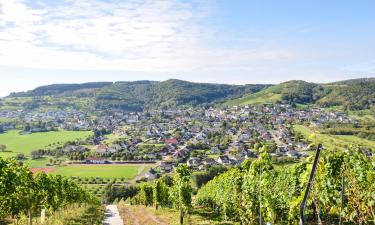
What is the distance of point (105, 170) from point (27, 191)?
115m

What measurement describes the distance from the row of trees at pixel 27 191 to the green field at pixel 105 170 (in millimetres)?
74394

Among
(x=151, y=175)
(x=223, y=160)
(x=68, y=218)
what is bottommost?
(x=151, y=175)

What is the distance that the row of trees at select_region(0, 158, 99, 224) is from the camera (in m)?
25.6

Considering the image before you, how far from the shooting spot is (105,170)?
486ft

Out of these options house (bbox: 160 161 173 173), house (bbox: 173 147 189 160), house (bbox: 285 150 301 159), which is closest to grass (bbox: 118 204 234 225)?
house (bbox: 160 161 173 173)

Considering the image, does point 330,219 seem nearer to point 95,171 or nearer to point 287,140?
point 95,171

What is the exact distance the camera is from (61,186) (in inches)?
2105

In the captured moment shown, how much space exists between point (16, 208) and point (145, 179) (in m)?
97.9

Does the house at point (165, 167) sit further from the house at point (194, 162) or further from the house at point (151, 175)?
the house at point (194, 162)

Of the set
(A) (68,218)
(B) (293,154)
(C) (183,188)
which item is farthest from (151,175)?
(C) (183,188)

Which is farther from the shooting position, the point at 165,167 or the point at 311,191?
the point at 165,167

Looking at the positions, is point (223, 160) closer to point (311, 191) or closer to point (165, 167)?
point (165, 167)

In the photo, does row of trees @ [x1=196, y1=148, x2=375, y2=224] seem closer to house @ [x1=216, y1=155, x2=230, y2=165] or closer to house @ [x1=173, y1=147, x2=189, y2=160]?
house @ [x1=216, y1=155, x2=230, y2=165]

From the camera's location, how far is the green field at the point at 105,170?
138575 mm
